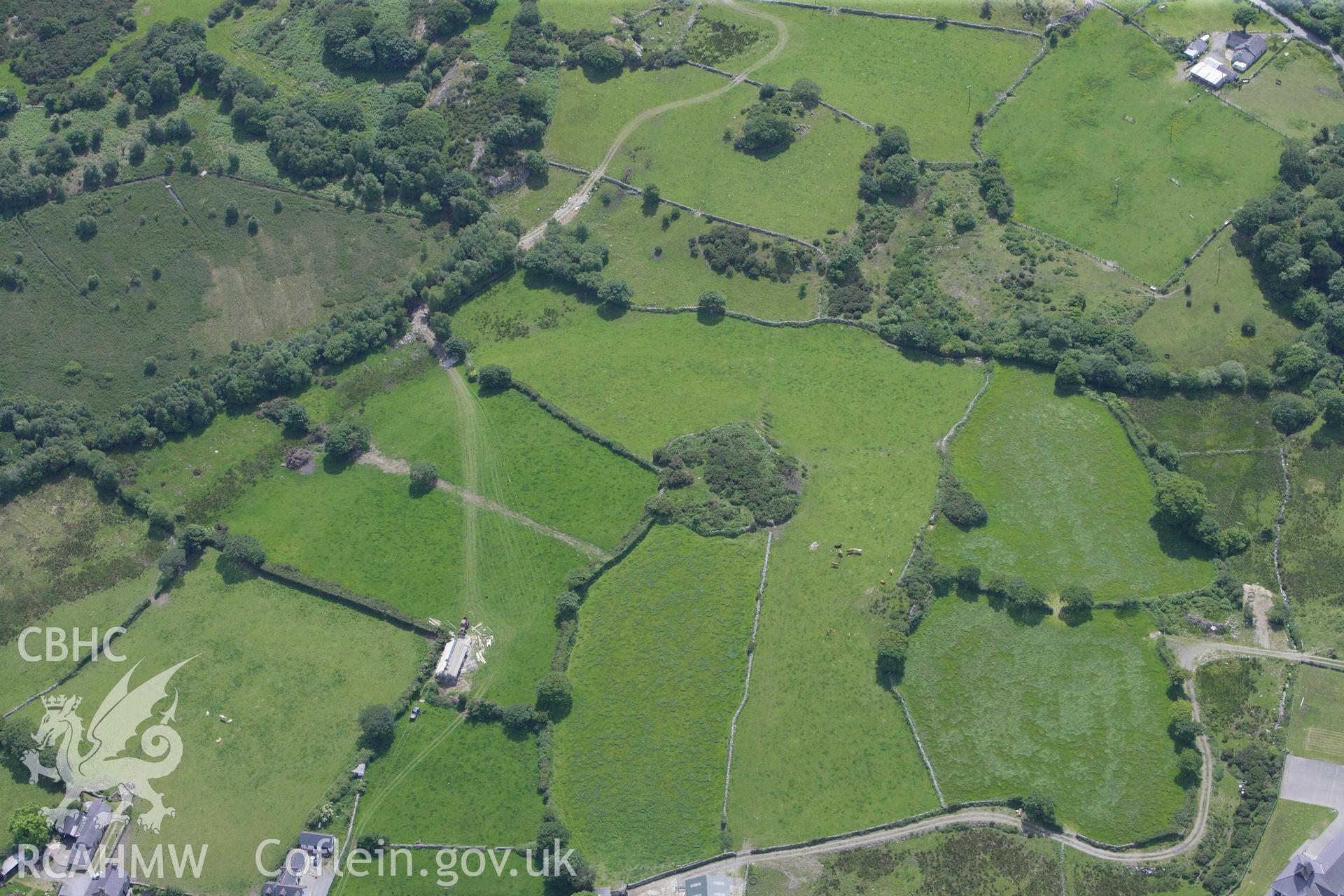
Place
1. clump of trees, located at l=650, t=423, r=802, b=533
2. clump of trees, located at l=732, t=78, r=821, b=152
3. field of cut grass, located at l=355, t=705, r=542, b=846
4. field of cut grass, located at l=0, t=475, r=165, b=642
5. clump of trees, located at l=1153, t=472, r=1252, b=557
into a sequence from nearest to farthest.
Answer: field of cut grass, located at l=355, t=705, r=542, b=846, clump of trees, located at l=1153, t=472, r=1252, b=557, clump of trees, located at l=650, t=423, r=802, b=533, field of cut grass, located at l=0, t=475, r=165, b=642, clump of trees, located at l=732, t=78, r=821, b=152

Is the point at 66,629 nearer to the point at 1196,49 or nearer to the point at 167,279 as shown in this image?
the point at 167,279

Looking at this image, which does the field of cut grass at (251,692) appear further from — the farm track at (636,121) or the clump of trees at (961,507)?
the clump of trees at (961,507)

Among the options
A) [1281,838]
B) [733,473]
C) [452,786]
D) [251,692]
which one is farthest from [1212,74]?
[251,692]

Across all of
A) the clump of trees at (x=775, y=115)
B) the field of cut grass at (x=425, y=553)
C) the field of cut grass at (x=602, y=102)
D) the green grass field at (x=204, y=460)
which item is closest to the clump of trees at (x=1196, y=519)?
the field of cut grass at (x=425, y=553)

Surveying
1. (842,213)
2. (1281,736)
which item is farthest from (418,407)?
(1281,736)

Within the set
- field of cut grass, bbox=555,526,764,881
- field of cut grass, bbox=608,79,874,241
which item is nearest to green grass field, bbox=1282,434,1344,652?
field of cut grass, bbox=555,526,764,881

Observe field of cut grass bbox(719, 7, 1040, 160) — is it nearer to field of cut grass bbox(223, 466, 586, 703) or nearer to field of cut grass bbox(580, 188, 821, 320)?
field of cut grass bbox(580, 188, 821, 320)
